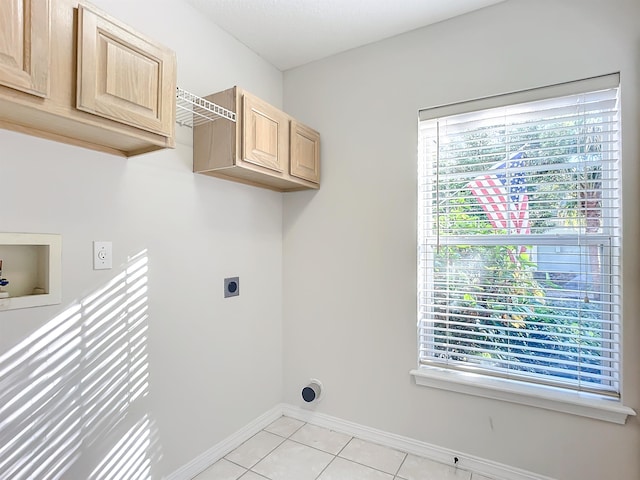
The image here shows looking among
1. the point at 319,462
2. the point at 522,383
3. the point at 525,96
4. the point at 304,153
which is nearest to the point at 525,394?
the point at 522,383

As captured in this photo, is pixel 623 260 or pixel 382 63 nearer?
pixel 623 260

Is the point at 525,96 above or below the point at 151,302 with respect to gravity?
above

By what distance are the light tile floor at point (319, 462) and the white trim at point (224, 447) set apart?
0.03 m

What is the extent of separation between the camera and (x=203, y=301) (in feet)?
6.37

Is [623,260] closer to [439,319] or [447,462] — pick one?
[439,319]

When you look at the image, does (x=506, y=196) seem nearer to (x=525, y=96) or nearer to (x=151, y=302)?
(x=525, y=96)

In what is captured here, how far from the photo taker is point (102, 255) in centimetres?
148

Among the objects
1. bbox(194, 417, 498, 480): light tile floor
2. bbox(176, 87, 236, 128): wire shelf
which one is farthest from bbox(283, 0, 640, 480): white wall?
bbox(176, 87, 236, 128): wire shelf

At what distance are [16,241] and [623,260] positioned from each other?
249cm

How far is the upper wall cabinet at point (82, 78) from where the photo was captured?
3.25ft

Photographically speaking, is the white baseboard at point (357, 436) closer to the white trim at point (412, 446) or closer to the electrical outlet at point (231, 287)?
the white trim at point (412, 446)

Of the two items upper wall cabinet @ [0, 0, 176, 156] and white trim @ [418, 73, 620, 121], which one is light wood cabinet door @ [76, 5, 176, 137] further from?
white trim @ [418, 73, 620, 121]

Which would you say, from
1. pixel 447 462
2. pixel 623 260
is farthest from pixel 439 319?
pixel 623 260

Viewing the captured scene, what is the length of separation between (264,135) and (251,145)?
0.44 ft
